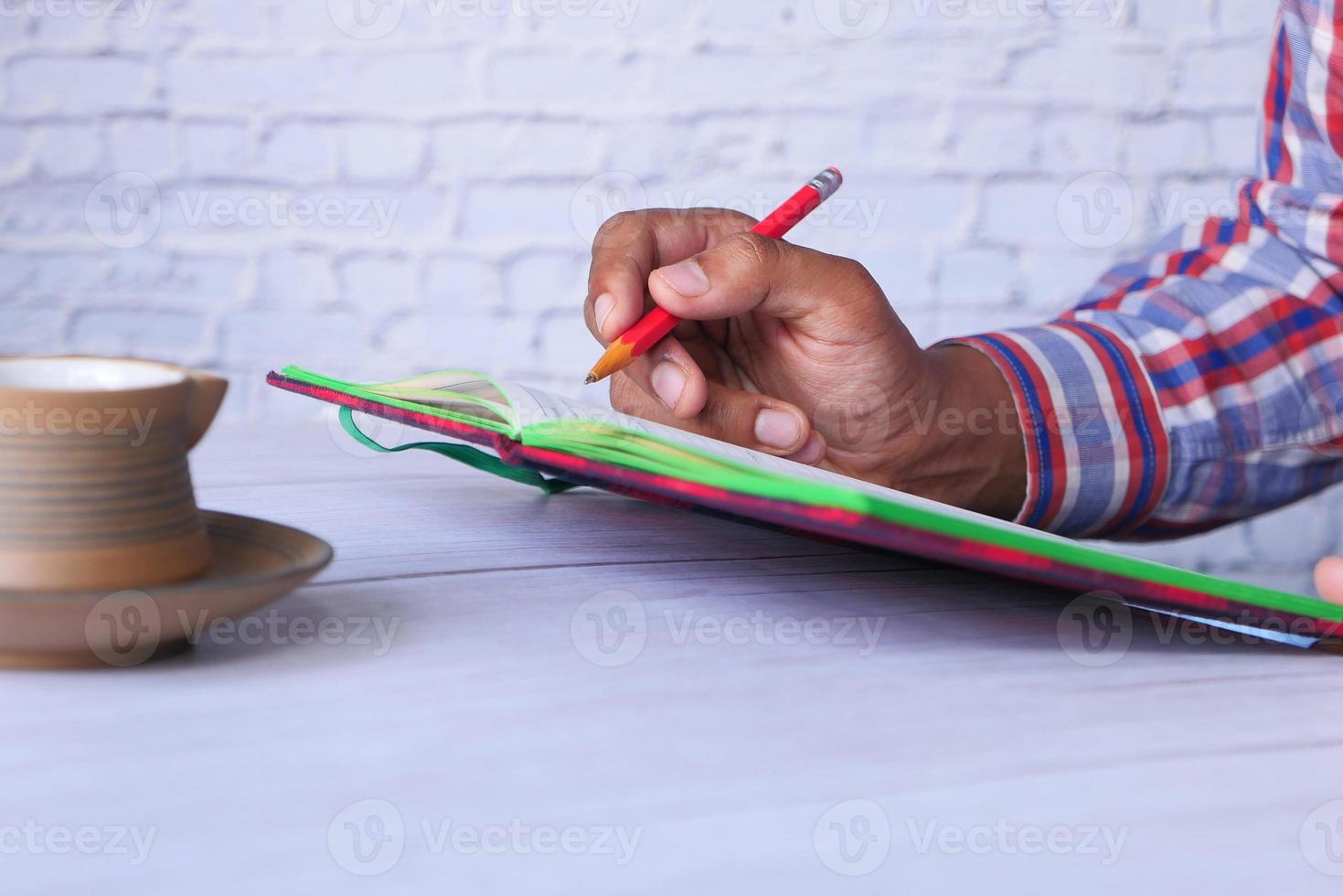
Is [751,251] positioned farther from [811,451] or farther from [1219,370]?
[1219,370]

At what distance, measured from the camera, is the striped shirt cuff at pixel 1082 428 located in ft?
2.88

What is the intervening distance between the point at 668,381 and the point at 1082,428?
302 millimetres

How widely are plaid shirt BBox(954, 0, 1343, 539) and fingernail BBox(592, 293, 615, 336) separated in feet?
0.94

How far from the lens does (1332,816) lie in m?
0.31

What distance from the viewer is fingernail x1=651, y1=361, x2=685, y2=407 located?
84 cm

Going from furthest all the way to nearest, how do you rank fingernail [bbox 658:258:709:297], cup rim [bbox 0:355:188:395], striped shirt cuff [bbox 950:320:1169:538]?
striped shirt cuff [bbox 950:320:1169:538], fingernail [bbox 658:258:709:297], cup rim [bbox 0:355:188:395]

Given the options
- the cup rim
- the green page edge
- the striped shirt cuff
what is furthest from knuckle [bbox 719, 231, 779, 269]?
the cup rim

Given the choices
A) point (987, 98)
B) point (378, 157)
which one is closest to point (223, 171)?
point (378, 157)

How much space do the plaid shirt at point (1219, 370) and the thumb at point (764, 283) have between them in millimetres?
149

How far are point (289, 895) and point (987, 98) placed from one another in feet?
6.09

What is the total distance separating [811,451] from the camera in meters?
0.85

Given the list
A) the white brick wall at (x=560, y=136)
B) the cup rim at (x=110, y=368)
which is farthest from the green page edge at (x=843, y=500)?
the white brick wall at (x=560, y=136)

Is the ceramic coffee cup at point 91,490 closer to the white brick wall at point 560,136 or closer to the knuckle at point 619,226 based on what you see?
the knuckle at point 619,226

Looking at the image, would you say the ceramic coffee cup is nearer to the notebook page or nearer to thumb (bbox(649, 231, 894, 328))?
the notebook page
